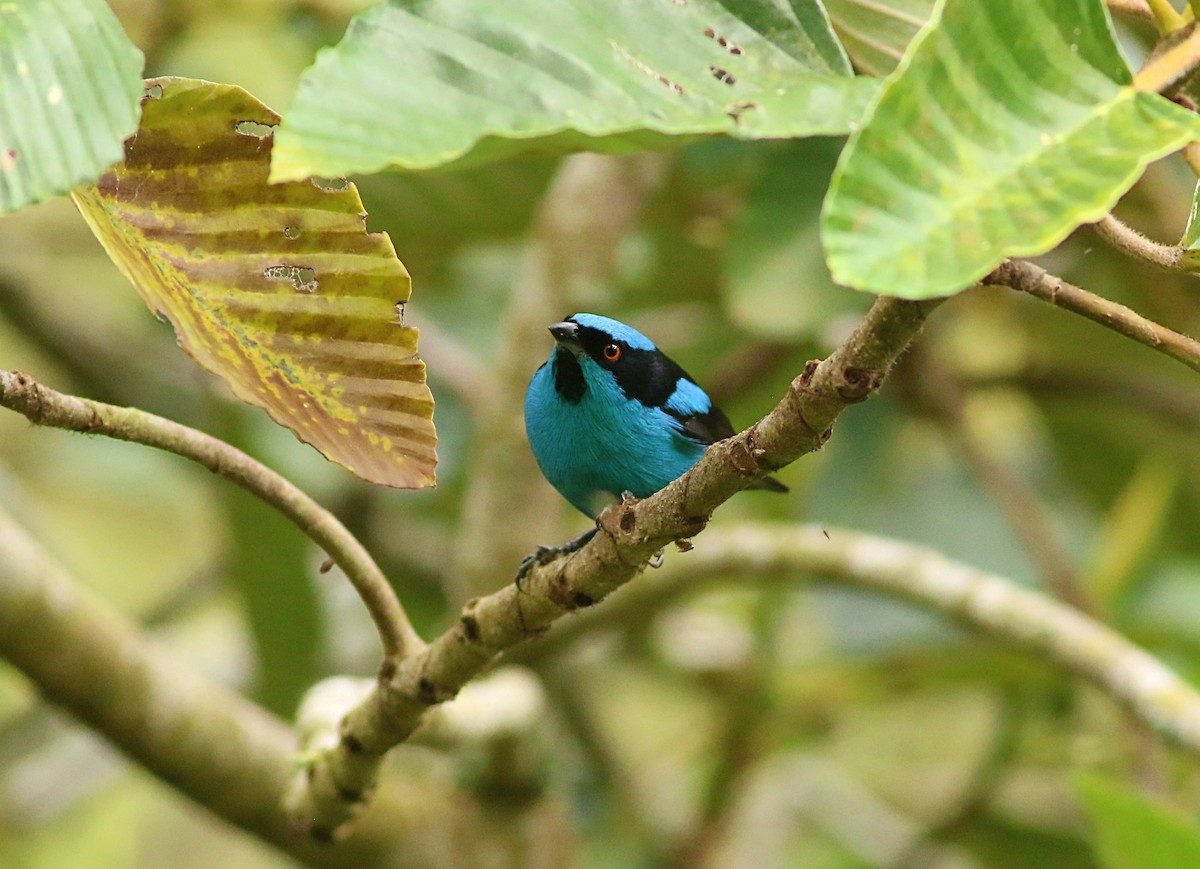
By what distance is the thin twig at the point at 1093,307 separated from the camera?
1105 millimetres

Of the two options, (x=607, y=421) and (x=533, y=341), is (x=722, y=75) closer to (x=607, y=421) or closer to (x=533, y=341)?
(x=607, y=421)

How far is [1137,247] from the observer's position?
1.15 meters

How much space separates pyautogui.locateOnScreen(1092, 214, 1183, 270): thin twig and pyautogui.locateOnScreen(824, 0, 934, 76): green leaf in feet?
1.53

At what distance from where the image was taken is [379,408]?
133 cm

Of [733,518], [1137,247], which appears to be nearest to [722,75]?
[1137,247]

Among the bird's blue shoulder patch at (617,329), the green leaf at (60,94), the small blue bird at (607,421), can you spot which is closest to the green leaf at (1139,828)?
the small blue bird at (607,421)

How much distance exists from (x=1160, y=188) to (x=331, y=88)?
3.15 metres

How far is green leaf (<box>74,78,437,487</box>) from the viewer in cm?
130

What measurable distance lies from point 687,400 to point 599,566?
1.05m

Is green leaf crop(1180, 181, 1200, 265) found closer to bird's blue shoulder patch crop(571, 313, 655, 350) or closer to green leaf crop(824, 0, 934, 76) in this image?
green leaf crop(824, 0, 934, 76)

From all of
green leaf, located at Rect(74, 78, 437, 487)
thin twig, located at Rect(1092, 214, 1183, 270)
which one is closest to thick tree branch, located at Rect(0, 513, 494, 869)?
green leaf, located at Rect(74, 78, 437, 487)

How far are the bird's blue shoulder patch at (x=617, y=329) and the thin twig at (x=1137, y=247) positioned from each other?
4.13ft

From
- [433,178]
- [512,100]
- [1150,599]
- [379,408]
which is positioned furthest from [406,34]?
[1150,599]

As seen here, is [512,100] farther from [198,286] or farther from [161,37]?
[161,37]
